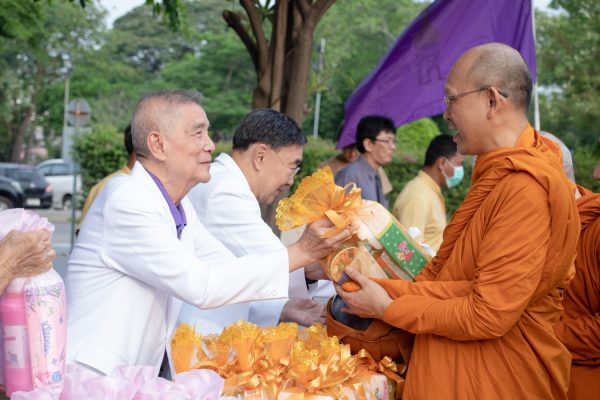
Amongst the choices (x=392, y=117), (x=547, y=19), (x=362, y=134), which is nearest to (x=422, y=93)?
(x=392, y=117)

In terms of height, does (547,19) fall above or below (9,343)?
above

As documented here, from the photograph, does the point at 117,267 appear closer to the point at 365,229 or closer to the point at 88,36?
the point at 365,229

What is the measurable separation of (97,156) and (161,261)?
550 inches

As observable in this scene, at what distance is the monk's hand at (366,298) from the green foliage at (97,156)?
13.8m

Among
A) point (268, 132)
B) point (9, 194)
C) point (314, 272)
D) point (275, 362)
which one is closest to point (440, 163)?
point (268, 132)

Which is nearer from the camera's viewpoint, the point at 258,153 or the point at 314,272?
the point at 314,272

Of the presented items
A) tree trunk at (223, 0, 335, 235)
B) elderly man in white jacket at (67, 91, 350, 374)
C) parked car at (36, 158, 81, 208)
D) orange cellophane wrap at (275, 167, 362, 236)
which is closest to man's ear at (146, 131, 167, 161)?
elderly man in white jacket at (67, 91, 350, 374)

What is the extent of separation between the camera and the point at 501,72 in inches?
101

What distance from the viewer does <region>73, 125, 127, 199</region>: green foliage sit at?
52.7 ft

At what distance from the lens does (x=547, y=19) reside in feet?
84.8

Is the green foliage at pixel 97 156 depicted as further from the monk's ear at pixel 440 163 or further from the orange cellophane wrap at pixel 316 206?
the orange cellophane wrap at pixel 316 206

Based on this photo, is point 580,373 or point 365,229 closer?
point 365,229

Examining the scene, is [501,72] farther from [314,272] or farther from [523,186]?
[314,272]

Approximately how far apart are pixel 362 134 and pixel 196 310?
11.8ft
